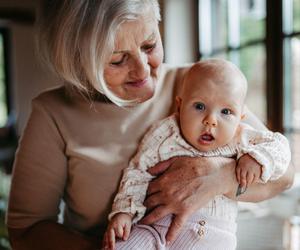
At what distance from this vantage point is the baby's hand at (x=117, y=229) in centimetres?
102

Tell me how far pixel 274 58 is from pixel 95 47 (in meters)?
1.94

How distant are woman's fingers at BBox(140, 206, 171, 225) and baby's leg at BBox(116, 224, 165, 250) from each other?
0.02 meters

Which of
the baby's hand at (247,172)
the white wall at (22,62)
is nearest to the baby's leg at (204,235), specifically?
the baby's hand at (247,172)

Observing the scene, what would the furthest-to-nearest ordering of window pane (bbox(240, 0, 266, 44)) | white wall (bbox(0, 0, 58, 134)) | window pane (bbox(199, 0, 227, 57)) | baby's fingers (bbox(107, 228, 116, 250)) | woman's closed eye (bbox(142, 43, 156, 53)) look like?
white wall (bbox(0, 0, 58, 134)) → window pane (bbox(199, 0, 227, 57)) → window pane (bbox(240, 0, 266, 44)) → woman's closed eye (bbox(142, 43, 156, 53)) → baby's fingers (bbox(107, 228, 116, 250))

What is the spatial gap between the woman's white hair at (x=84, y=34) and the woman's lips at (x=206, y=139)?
0.22 metres

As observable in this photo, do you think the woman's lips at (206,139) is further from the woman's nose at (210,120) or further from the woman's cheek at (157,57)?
the woman's cheek at (157,57)

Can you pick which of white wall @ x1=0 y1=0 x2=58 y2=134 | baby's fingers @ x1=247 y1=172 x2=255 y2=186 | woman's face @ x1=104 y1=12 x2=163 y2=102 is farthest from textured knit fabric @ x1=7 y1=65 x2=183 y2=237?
white wall @ x1=0 y1=0 x2=58 y2=134

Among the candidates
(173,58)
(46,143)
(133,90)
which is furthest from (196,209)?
(173,58)

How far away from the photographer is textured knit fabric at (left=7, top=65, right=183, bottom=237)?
1.21 m

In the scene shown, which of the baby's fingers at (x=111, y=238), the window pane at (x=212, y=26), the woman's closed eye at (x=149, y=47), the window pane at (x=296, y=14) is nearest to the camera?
the baby's fingers at (x=111, y=238)

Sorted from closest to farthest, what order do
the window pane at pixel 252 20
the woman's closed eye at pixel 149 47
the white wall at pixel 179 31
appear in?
the woman's closed eye at pixel 149 47
the window pane at pixel 252 20
the white wall at pixel 179 31

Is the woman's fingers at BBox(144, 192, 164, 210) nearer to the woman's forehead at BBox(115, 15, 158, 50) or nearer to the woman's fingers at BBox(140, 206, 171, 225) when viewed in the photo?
the woman's fingers at BBox(140, 206, 171, 225)

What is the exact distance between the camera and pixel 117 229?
1.04m

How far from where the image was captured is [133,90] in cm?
115
